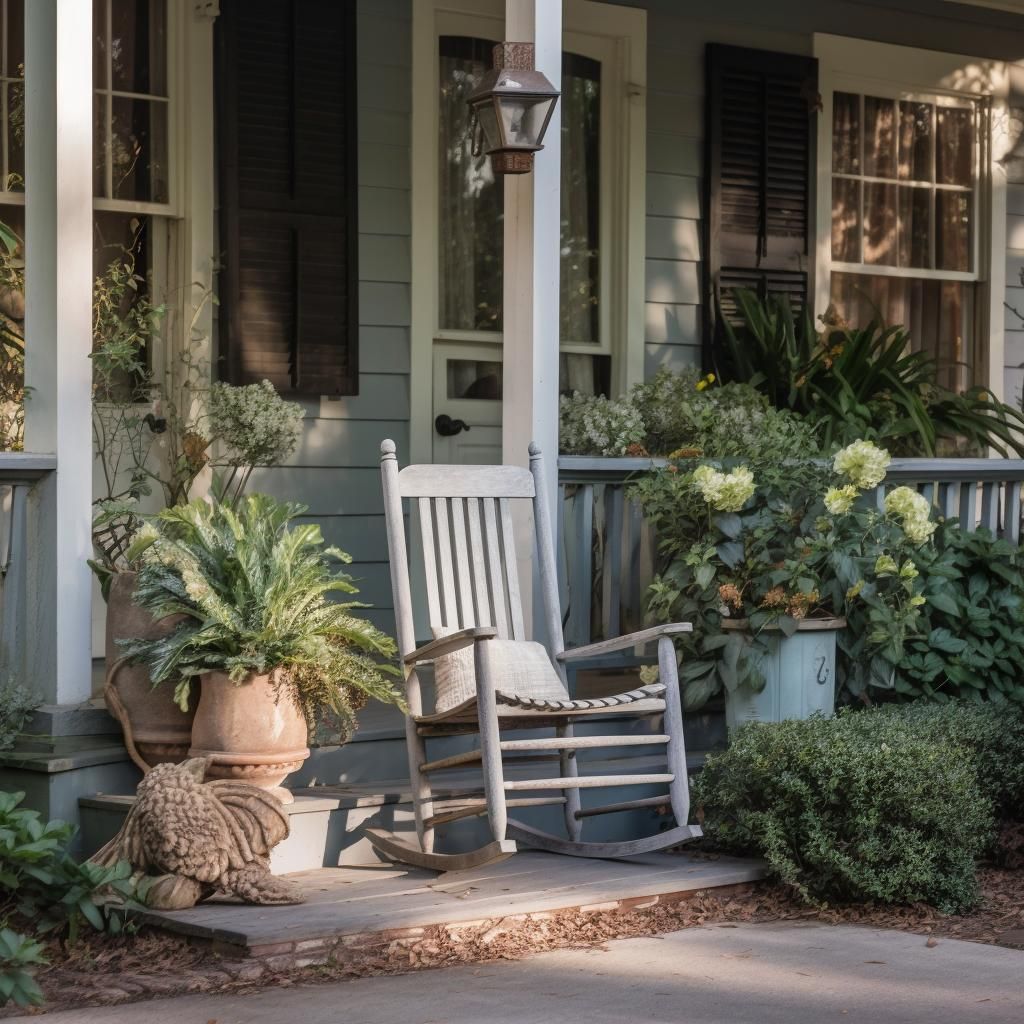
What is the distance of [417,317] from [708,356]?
1398 millimetres

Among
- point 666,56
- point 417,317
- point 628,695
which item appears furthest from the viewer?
point 666,56

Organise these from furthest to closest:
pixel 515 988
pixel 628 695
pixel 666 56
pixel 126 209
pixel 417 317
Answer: pixel 666 56 < pixel 417 317 < pixel 126 209 < pixel 628 695 < pixel 515 988

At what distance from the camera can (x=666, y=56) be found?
7059 mm

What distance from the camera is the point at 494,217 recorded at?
6789mm

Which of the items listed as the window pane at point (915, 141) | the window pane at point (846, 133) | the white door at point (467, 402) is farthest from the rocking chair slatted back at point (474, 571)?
the window pane at point (915, 141)

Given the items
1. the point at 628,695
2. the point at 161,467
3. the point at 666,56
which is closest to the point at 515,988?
the point at 628,695

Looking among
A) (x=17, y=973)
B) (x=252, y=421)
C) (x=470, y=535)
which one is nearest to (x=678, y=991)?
(x=17, y=973)

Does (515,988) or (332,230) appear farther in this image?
(332,230)

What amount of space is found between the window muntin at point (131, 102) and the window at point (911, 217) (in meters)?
3.10

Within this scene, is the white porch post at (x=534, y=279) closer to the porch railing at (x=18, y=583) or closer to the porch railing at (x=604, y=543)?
the porch railing at (x=604, y=543)

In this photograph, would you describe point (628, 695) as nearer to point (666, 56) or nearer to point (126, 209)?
point (126, 209)

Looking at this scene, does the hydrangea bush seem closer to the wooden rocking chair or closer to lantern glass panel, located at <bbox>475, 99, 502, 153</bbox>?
the wooden rocking chair

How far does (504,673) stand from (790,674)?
3.09 feet

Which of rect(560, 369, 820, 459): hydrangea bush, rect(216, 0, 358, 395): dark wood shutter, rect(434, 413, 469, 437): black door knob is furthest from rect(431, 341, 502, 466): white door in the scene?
rect(216, 0, 358, 395): dark wood shutter
